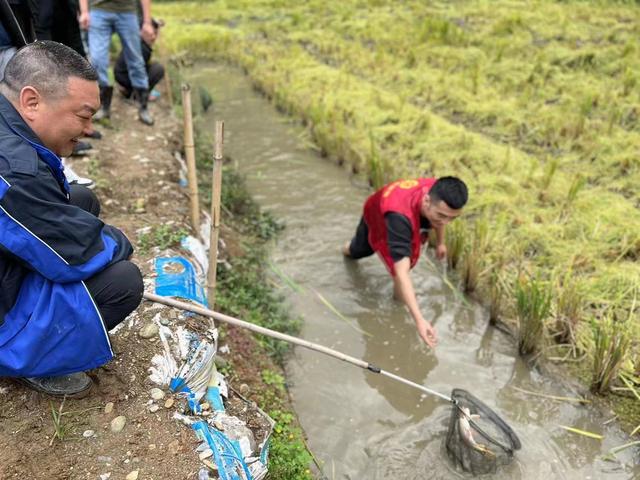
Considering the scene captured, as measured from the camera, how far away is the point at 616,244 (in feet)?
12.9

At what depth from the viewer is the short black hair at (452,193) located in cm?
294

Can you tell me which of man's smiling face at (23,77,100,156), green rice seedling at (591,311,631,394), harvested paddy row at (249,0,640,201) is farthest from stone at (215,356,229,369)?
harvested paddy row at (249,0,640,201)

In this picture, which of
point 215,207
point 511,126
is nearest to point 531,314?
point 215,207

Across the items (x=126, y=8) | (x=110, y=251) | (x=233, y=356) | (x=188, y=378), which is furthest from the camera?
(x=126, y=8)

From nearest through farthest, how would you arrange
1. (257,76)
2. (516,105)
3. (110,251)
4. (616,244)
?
(110,251) < (616,244) < (516,105) < (257,76)

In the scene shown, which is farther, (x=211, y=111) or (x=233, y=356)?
(x=211, y=111)

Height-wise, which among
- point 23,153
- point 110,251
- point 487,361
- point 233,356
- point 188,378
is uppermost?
point 23,153

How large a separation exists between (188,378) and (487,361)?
2.12 meters

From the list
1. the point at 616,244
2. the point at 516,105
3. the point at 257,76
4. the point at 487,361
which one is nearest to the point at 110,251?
the point at 487,361

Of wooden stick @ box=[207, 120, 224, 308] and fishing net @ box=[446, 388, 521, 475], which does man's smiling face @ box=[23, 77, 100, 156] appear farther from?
fishing net @ box=[446, 388, 521, 475]

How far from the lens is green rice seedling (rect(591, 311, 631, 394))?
9.26 feet

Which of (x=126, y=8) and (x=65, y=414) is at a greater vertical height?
(x=126, y=8)

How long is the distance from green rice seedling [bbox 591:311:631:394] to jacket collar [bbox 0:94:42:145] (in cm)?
306

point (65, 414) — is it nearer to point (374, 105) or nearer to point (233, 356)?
point (233, 356)
